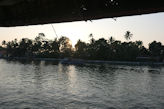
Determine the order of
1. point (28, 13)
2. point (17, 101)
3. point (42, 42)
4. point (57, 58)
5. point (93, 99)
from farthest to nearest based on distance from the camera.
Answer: point (42, 42)
point (57, 58)
point (93, 99)
point (17, 101)
point (28, 13)

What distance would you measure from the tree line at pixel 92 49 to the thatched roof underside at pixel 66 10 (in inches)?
4621

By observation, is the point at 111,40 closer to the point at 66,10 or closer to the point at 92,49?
the point at 92,49

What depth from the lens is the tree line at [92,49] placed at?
122 metres

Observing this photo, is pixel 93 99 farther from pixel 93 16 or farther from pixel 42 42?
pixel 42 42

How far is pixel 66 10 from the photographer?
3.54 meters

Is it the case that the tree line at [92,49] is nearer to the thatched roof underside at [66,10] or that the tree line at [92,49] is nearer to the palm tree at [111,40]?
the palm tree at [111,40]

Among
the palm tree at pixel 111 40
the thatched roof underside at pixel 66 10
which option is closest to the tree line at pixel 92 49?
the palm tree at pixel 111 40

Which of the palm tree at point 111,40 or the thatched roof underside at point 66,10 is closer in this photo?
the thatched roof underside at point 66,10

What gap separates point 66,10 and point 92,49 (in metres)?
125

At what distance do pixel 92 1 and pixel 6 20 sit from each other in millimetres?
2348

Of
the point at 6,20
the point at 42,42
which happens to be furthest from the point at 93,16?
the point at 42,42

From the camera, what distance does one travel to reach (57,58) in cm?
14000

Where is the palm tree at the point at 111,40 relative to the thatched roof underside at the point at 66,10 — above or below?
above

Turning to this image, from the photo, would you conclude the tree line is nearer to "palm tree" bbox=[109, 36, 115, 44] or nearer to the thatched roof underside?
"palm tree" bbox=[109, 36, 115, 44]
